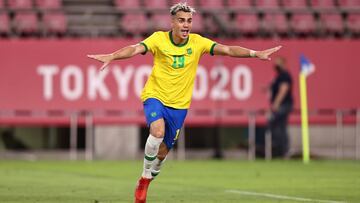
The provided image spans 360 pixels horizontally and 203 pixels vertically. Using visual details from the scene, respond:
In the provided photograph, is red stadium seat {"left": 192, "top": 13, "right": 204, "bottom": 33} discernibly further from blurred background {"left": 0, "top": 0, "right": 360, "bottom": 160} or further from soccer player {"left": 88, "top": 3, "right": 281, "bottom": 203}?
soccer player {"left": 88, "top": 3, "right": 281, "bottom": 203}

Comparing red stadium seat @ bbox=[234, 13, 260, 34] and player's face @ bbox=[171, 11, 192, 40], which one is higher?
red stadium seat @ bbox=[234, 13, 260, 34]

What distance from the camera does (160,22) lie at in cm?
2619

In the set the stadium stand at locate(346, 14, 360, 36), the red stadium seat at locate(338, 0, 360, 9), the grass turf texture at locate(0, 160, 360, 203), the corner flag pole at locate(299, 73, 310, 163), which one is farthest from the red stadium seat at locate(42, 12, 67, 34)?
the red stadium seat at locate(338, 0, 360, 9)

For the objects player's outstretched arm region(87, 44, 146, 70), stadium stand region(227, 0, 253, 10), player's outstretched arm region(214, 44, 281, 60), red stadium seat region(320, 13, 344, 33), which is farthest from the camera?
stadium stand region(227, 0, 253, 10)

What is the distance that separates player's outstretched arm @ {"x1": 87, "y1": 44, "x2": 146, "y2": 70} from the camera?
10.9 metres

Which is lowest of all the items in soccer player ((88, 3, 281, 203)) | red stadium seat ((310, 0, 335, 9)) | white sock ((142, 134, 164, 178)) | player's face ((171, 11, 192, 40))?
white sock ((142, 134, 164, 178))

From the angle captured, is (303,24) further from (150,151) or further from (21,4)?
(150,151)

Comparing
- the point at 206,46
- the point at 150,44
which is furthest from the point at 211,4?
the point at 150,44

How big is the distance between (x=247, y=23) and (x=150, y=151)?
51.2 ft

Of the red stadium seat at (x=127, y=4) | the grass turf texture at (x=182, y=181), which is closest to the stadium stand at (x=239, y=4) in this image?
the red stadium seat at (x=127, y=4)

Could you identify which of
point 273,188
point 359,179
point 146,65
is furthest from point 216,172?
point 146,65

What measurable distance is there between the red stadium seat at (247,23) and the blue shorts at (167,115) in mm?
14759

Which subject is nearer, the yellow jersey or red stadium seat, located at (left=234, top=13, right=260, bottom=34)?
the yellow jersey

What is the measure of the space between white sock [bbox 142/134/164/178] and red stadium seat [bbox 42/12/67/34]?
14.5 m
